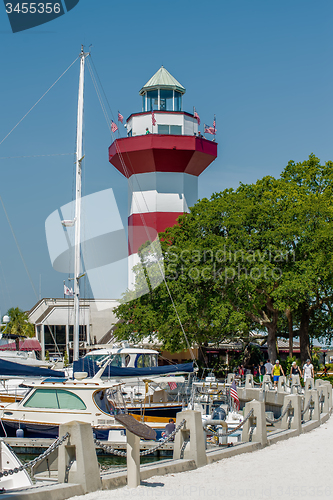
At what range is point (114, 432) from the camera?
19.0m

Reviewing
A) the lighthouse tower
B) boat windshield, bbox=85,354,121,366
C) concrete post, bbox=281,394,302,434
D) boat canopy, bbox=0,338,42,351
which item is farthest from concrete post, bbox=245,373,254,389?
boat canopy, bbox=0,338,42,351

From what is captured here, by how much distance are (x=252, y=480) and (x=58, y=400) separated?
398 inches

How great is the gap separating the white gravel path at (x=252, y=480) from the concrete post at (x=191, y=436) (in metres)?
0.32

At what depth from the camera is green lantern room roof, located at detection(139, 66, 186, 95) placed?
2438 inches

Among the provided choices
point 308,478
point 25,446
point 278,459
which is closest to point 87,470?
point 308,478

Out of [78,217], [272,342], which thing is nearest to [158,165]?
[272,342]

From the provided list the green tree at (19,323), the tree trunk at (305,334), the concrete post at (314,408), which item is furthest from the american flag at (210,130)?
the concrete post at (314,408)

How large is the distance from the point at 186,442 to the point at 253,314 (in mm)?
30480

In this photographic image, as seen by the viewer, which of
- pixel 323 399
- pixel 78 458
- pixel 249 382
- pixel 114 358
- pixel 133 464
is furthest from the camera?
pixel 249 382

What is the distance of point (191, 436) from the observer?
11.7 meters

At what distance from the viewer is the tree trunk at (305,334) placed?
41.3m

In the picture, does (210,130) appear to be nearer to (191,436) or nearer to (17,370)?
(17,370)

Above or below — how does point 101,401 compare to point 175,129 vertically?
below

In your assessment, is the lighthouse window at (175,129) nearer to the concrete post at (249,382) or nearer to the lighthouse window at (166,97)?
the lighthouse window at (166,97)
